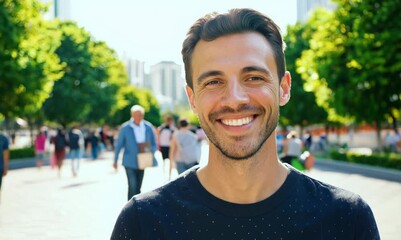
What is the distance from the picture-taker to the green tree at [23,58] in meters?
23.8

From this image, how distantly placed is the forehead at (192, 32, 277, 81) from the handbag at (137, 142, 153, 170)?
7.14m

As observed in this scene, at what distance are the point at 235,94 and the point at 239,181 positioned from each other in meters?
0.30

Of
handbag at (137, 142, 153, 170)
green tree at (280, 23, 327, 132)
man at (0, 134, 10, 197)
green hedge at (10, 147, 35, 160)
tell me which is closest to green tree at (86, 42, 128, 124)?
green tree at (280, 23, 327, 132)

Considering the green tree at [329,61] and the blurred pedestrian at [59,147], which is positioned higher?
the green tree at [329,61]

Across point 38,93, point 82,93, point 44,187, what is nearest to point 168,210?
point 44,187

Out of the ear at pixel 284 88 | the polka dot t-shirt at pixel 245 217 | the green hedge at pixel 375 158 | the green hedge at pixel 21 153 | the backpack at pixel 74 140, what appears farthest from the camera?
the green hedge at pixel 21 153

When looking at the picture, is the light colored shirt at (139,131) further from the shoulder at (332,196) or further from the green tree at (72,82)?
the green tree at (72,82)

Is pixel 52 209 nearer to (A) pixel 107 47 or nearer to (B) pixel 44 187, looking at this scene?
(B) pixel 44 187

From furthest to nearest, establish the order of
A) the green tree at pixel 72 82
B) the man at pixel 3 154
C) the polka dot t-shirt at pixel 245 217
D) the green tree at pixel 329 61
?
the green tree at pixel 72 82, the green tree at pixel 329 61, the man at pixel 3 154, the polka dot t-shirt at pixel 245 217

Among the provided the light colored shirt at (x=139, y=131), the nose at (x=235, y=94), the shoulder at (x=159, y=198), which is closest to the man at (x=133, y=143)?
the light colored shirt at (x=139, y=131)

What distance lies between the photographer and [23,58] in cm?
2502

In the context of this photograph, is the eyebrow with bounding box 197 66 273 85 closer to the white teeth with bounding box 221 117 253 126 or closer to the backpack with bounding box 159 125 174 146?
the white teeth with bounding box 221 117 253 126

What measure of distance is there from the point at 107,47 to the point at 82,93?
11.2 m

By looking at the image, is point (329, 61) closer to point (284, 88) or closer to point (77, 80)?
point (284, 88)
